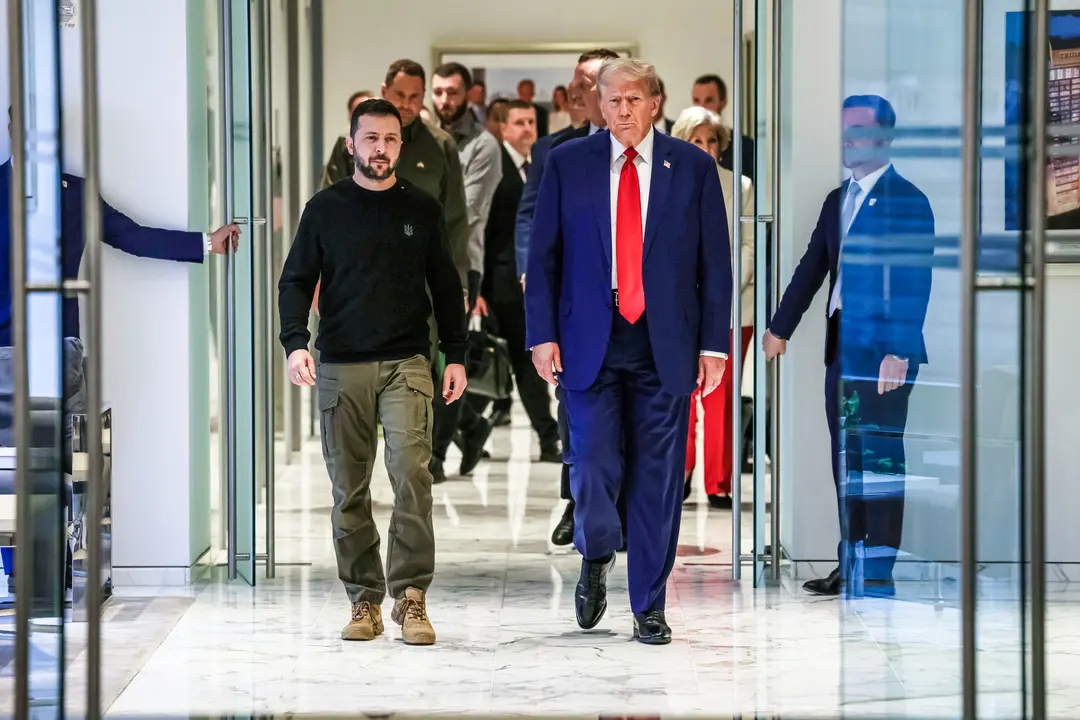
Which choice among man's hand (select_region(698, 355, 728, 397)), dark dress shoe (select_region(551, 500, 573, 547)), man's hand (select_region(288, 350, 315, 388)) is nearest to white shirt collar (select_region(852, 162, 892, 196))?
man's hand (select_region(698, 355, 728, 397))

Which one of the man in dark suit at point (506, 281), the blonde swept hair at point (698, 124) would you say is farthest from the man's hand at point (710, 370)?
the man in dark suit at point (506, 281)

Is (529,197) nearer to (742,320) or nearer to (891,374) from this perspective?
(742,320)

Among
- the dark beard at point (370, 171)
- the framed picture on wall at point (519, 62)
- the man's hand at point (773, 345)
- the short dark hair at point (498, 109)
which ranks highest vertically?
the framed picture on wall at point (519, 62)

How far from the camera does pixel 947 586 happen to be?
3670 millimetres

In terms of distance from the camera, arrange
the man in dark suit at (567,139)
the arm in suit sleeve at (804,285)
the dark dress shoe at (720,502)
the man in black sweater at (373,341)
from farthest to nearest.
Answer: the dark dress shoe at (720,502), the man in dark suit at (567,139), the arm in suit sleeve at (804,285), the man in black sweater at (373,341)

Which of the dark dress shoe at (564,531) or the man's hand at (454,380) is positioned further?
the dark dress shoe at (564,531)

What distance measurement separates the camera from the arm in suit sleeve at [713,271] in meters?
4.74

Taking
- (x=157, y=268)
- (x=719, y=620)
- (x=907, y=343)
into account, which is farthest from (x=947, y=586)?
(x=157, y=268)

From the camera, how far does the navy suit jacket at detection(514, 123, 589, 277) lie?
6.36 meters

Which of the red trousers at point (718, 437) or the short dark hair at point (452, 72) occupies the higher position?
the short dark hair at point (452, 72)

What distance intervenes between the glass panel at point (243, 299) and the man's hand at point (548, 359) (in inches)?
51.8

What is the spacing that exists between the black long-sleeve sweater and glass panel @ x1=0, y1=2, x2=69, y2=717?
4.21 ft

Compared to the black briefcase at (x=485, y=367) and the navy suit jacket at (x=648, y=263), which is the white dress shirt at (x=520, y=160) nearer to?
the black briefcase at (x=485, y=367)

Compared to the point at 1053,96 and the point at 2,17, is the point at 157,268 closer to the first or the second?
the point at 2,17
